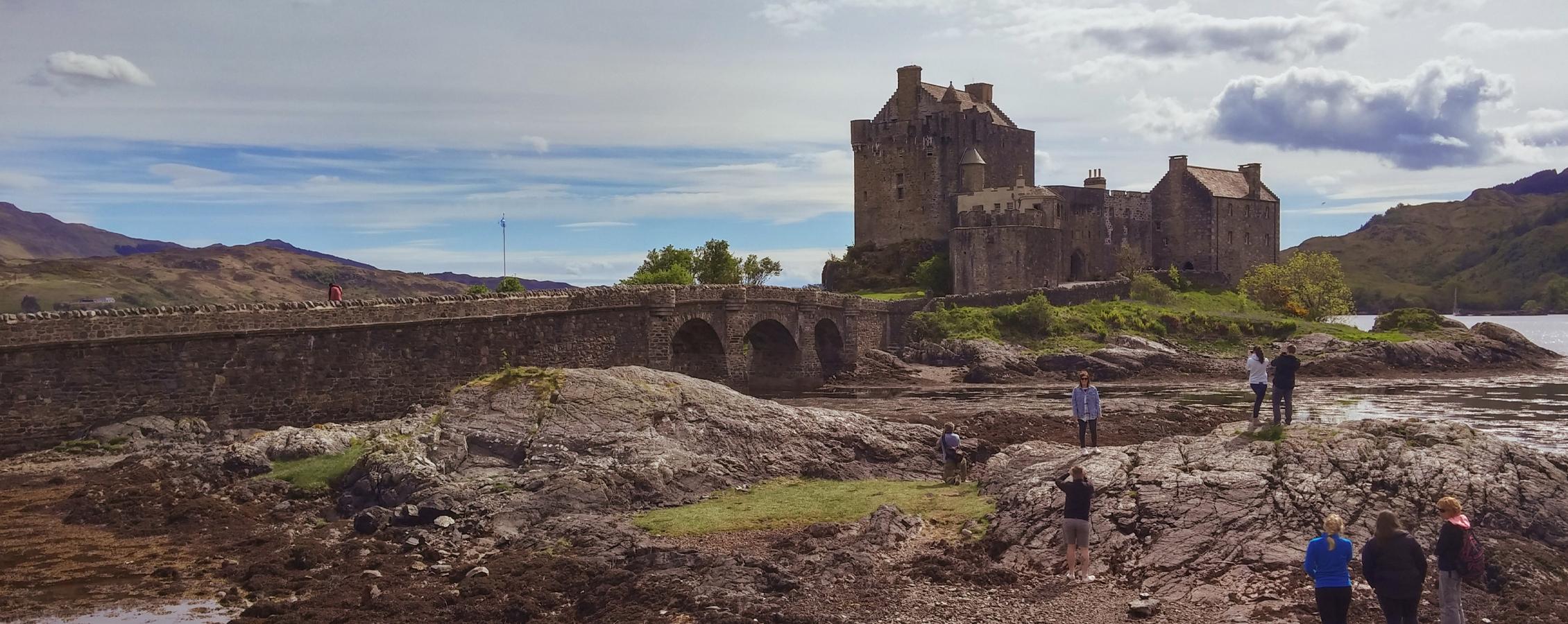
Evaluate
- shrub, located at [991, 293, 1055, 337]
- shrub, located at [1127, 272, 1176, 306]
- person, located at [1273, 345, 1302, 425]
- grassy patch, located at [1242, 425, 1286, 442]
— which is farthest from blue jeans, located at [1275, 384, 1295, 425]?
shrub, located at [1127, 272, 1176, 306]

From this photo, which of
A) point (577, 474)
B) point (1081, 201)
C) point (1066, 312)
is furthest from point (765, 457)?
point (1081, 201)

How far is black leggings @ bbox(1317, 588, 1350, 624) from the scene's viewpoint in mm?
15586

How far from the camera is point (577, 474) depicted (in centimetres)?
2673

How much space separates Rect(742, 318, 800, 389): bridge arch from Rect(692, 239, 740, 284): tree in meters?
21.3

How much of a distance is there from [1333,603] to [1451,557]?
146cm

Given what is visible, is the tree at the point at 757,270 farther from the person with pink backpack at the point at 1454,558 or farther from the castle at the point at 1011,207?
the person with pink backpack at the point at 1454,558

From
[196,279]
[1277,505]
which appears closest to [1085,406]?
[1277,505]

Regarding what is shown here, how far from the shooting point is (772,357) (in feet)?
190

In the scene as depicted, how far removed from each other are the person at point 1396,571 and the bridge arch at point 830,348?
144ft

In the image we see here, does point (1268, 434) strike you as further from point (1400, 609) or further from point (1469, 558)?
point (1400, 609)

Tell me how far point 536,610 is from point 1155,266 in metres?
73.2

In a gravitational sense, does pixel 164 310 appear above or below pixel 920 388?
above

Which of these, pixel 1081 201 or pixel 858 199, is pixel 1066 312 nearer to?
pixel 1081 201

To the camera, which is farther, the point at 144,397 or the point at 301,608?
the point at 144,397
